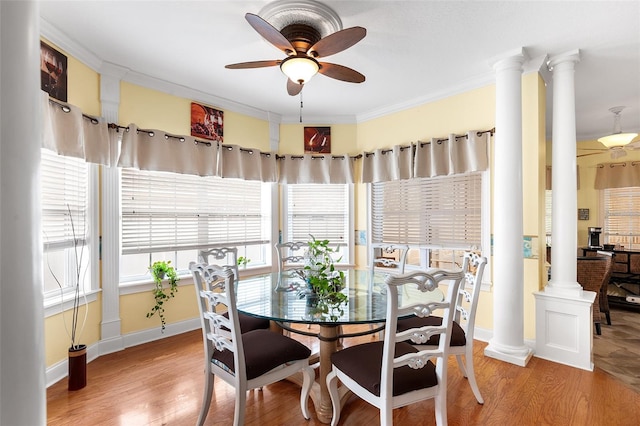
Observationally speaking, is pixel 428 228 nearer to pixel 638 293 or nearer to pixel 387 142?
pixel 387 142

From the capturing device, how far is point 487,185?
10.9 ft

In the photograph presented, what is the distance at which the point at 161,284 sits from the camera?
3.33 metres

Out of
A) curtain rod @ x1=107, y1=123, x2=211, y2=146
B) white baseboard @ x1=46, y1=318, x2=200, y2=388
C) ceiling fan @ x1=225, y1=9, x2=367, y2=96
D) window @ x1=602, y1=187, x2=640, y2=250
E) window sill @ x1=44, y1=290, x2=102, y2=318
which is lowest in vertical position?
white baseboard @ x1=46, y1=318, x2=200, y2=388

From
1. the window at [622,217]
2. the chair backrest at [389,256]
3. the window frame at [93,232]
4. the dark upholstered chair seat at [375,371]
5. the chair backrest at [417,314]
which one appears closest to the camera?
the chair backrest at [417,314]

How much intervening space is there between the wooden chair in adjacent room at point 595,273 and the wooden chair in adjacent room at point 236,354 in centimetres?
344

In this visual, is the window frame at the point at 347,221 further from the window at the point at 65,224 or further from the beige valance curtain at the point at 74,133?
the window at the point at 65,224

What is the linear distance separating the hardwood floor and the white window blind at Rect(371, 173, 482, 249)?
1.39 m

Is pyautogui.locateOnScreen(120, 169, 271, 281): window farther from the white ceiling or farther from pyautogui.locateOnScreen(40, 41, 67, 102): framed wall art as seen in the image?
the white ceiling

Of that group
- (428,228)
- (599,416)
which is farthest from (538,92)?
A: (599,416)

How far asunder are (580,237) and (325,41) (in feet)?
19.6

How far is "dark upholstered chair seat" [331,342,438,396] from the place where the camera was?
1.58 meters

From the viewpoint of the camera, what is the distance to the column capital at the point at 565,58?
108 inches

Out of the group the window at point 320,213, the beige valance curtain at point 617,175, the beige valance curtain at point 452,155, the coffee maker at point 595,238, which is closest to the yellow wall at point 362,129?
the beige valance curtain at point 452,155

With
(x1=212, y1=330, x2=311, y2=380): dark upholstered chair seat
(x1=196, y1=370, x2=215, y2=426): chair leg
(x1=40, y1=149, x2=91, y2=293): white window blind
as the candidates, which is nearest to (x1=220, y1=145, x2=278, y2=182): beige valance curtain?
(x1=40, y1=149, x2=91, y2=293): white window blind
